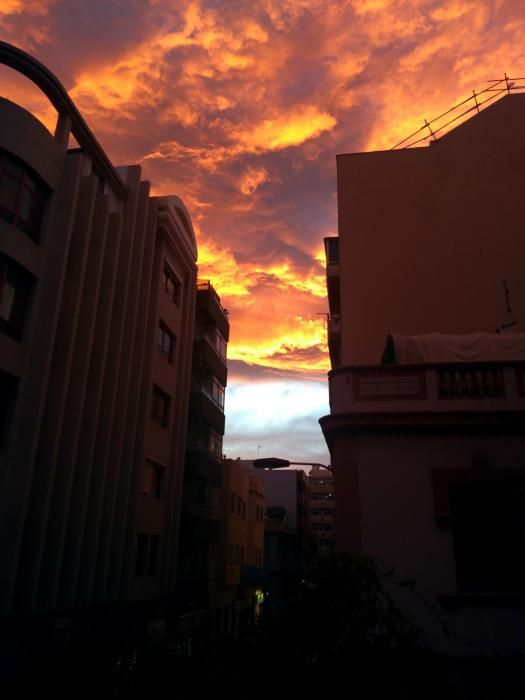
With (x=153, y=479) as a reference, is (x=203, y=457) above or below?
above

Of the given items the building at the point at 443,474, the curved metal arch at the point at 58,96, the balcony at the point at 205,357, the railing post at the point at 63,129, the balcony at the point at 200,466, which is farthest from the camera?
the balcony at the point at 205,357

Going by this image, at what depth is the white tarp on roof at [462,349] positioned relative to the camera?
37.3ft

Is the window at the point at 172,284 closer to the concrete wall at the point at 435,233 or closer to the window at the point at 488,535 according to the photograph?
the concrete wall at the point at 435,233

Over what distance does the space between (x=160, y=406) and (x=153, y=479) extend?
3807mm

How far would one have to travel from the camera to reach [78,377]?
781 inches

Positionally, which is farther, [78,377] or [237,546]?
[237,546]

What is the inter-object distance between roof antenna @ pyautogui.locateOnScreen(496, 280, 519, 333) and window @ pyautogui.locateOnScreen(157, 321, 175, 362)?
56.2 ft

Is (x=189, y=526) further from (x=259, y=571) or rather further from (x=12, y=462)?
(x=259, y=571)

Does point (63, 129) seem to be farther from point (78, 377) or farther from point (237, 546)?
point (237, 546)

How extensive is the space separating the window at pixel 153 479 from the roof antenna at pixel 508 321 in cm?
1734

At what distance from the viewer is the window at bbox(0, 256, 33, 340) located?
16.8m

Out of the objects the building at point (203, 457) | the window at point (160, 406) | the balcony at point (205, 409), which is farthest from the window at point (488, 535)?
the balcony at point (205, 409)

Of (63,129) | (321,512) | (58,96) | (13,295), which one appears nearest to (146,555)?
(13,295)

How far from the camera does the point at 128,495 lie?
23.7 meters
